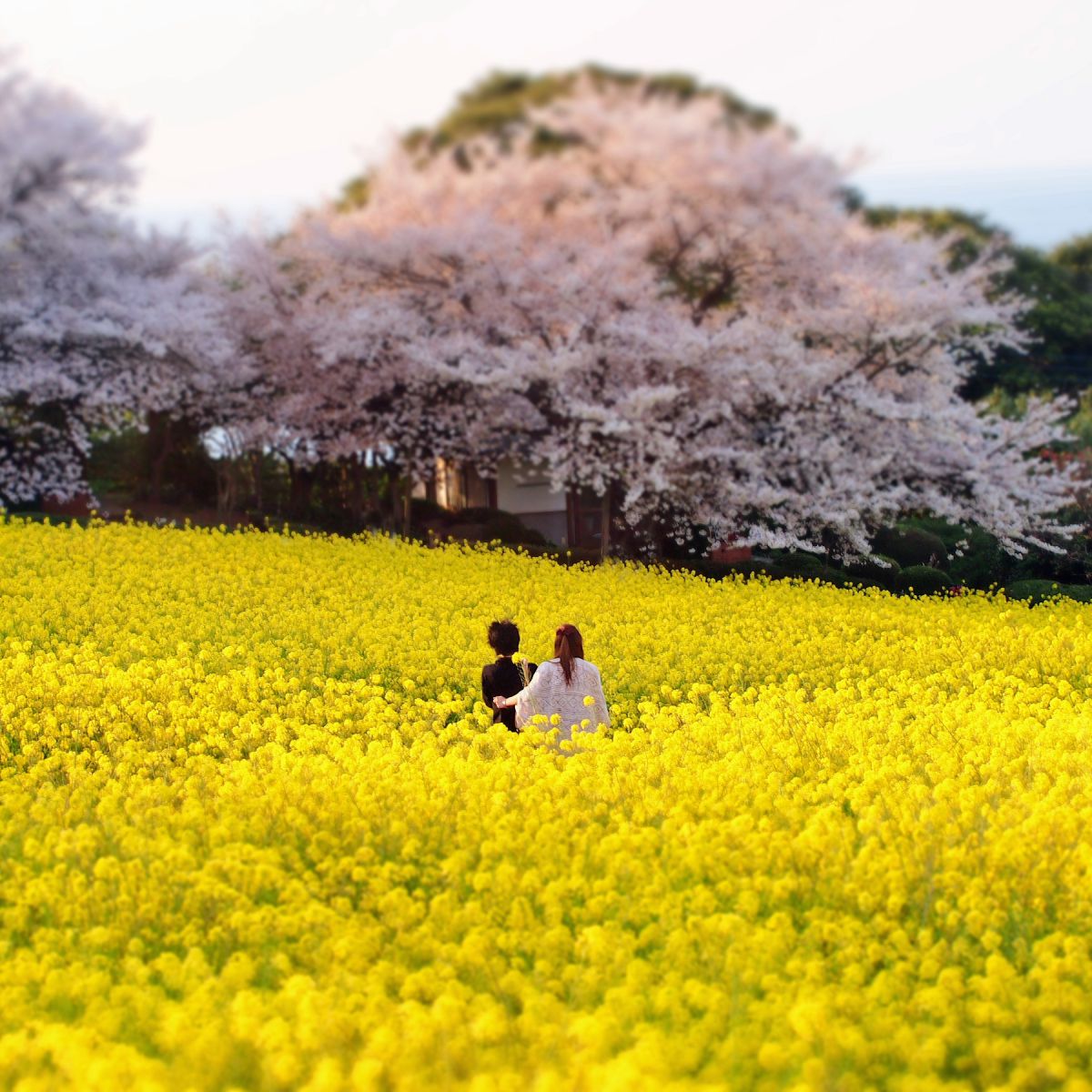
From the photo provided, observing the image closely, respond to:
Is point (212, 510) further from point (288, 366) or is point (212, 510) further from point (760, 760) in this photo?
point (760, 760)

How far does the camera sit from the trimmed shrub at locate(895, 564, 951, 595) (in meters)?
25.7

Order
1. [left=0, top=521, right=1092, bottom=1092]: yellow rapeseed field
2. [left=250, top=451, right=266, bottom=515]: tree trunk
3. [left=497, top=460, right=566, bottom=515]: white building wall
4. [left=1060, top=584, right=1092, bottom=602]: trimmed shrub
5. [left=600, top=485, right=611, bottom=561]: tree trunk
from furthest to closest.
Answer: [left=497, top=460, right=566, bottom=515]: white building wall → [left=250, top=451, right=266, bottom=515]: tree trunk → [left=600, top=485, right=611, bottom=561]: tree trunk → [left=1060, top=584, right=1092, bottom=602]: trimmed shrub → [left=0, top=521, right=1092, bottom=1092]: yellow rapeseed field

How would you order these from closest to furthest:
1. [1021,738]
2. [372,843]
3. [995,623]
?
[372,843] < [1021,738] < [995,623]

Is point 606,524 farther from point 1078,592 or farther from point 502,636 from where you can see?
point 502,636

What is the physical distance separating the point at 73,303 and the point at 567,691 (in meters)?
20.7

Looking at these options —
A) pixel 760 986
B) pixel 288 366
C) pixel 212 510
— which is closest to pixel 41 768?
pixel 760 986

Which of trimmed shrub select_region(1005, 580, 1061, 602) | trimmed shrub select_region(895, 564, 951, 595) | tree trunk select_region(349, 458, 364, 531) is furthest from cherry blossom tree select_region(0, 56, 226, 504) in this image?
trimmed shrub select_region(1005, 580, 1061, 602)

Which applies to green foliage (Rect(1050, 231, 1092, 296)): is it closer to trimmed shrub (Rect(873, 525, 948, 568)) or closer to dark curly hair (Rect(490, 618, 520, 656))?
trimmed shrub (Rect(873, 525, 948, 568))

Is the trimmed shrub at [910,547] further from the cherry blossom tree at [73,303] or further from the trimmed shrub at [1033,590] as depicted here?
the cherry blossom tree at [73,303]

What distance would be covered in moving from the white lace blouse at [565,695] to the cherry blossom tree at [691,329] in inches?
564

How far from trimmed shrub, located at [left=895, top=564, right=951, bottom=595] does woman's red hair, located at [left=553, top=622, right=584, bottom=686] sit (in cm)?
1603

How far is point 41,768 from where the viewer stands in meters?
9.90

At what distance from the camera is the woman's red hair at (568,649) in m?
10.6

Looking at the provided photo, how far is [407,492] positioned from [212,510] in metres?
4.54
